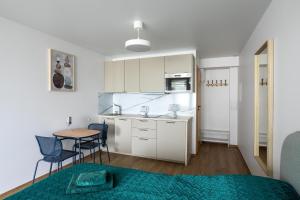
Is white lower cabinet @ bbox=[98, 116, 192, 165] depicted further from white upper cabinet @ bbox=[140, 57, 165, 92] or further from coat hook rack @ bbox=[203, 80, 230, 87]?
coat hook rack @ bbox=[203, 80, 230, 87]

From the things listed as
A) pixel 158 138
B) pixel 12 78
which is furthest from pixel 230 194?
pixel 12 78

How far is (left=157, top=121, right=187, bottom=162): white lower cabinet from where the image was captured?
A: 3.26 metres

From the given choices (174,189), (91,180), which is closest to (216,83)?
(174,189)

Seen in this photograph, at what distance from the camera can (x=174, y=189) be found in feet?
4.20

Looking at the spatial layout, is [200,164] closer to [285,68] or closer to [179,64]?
[179,64]

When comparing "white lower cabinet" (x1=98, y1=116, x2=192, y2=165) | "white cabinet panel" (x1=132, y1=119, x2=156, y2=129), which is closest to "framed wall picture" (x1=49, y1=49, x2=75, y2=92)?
"white lower cabinet" (x1=98, y1=116, x2=192, y2=165)

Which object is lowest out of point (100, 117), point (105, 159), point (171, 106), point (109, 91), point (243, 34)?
point (105, 159)

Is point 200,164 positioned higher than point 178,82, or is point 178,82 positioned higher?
point 178,82

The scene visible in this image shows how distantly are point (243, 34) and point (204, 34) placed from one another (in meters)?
0.61

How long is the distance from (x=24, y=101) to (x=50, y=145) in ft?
2.55

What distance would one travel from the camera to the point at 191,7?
6.28ft

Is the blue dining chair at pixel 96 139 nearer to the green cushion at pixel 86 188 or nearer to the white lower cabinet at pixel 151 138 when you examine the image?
the white lower cabinet at pixel 151 138

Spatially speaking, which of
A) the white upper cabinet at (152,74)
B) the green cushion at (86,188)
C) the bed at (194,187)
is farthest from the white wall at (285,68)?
the white upper cabinet at (152,74)

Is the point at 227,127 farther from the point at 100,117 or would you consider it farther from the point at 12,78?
the point at 12,78
